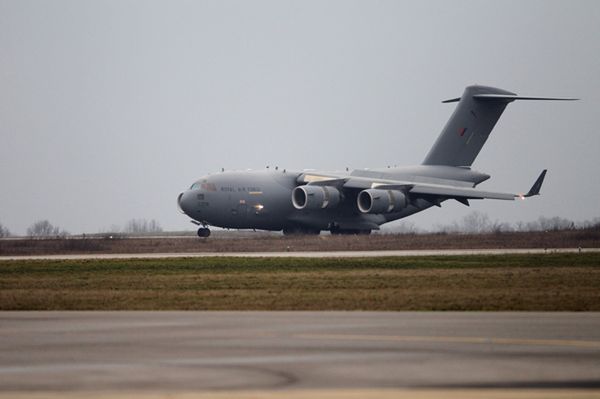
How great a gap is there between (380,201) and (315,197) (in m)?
3.69

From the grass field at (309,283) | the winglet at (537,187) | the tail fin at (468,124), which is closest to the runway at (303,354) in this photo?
the grass field at (309,283)

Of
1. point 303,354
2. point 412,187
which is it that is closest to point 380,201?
point 412,187

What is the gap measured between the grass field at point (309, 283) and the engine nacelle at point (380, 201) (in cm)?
2419

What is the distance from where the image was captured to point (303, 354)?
1523 centimetres

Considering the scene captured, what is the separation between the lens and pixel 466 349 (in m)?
15.5

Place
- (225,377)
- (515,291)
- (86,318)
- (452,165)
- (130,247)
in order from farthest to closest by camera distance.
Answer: (452,165) → (130,247) → (515,291) → (86,318) → (225,377)

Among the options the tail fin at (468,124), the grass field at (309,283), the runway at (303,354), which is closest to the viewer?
the runway at (303,354)

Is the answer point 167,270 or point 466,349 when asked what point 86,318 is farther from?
point 167,270

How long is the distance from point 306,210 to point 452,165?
12.0 meters

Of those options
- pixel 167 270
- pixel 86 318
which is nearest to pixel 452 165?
pixel 167 270

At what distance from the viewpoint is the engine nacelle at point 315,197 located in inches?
2670

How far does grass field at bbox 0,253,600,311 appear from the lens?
24.5m

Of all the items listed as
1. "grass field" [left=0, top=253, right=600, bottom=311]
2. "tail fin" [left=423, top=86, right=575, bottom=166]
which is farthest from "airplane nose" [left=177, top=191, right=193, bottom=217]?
"grass field" [left=0, top=253, right=600, bottom=311]

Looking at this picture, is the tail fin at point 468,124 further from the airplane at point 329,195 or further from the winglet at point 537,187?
the winglet at point 537,187
